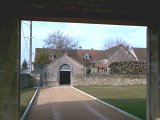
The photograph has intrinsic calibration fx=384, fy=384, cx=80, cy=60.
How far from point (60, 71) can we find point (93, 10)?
52531 mm

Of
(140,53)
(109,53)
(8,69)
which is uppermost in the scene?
(140,53)

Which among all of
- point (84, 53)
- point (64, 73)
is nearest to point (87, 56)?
point (84, 53)

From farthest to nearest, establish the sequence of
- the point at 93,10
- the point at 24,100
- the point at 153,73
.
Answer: the point at 24,100 → the point at 153,73 → the point at 93,10

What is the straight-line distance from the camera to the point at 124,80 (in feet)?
192

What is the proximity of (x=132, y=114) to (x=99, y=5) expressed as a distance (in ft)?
21.9

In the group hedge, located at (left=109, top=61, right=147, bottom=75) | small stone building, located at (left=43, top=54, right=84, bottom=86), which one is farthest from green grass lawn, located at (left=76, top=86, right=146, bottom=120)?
small stone building, located at (left=43, top=54, right=84, bottom=86)

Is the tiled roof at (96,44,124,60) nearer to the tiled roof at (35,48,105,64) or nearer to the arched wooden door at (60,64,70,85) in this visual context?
the tiled roof at (35,48,105,64)

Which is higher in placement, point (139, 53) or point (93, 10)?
point (139, 53)

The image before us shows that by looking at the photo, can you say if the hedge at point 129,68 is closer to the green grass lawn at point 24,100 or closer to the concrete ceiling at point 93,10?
the green grass lawn at point 24,100

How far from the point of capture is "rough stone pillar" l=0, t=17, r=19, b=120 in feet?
40.3

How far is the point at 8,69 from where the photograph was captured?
12328mm

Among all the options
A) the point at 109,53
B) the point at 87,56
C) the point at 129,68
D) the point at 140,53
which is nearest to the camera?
the point at 129,68

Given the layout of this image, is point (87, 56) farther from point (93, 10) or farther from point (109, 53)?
point (93, 10)

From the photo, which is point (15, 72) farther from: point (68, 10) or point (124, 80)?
point (124, 80)
